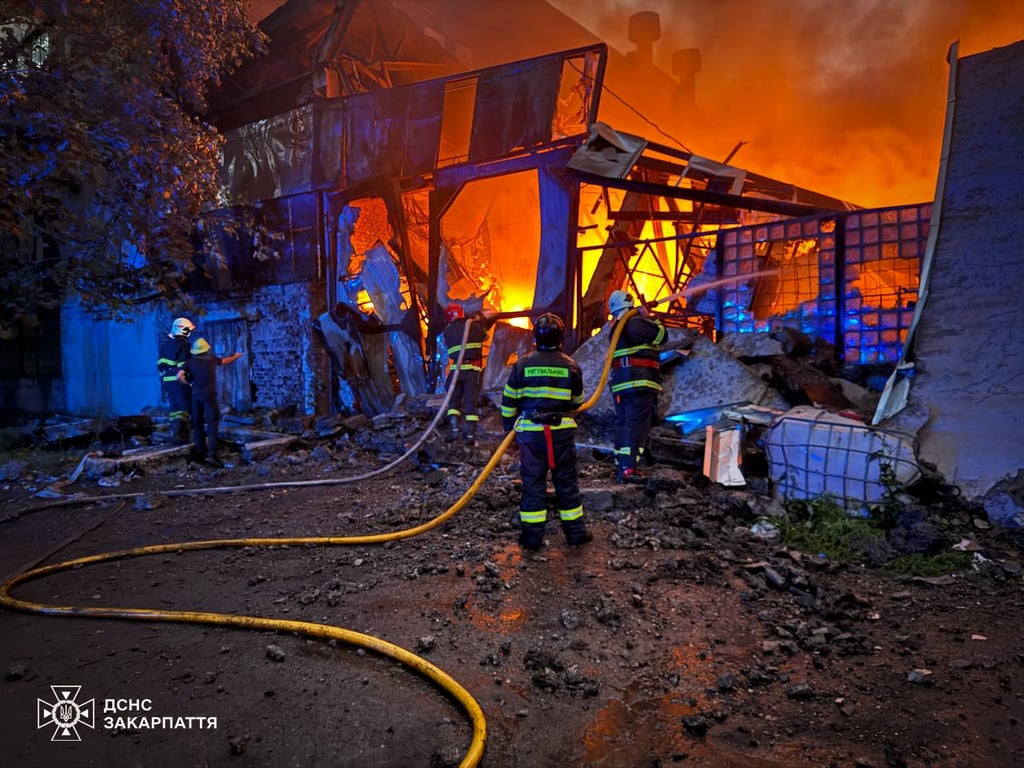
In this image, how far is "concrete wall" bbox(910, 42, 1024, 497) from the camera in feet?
14.9

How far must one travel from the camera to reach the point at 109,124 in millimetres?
5336

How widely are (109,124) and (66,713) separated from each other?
5.12 meters

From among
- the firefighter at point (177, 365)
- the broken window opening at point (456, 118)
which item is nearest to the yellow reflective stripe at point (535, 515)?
the firefighter at point (177, 365)

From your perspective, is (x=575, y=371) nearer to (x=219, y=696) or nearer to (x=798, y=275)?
(x=219, y=696)

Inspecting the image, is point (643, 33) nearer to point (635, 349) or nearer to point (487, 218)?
point (487, 218)

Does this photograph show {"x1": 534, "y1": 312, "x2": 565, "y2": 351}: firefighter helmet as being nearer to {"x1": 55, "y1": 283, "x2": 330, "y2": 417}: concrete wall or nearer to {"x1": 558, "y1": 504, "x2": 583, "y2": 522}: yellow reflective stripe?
{"x1": 558, "y1": 504, "x2": 583, "y2": 522}: yellow reflective stripe

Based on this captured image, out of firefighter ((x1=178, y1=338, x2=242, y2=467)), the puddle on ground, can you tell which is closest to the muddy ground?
the puddle on ground

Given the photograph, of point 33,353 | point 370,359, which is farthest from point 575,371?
point 33,353

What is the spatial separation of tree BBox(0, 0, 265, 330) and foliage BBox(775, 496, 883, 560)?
6.46 metres

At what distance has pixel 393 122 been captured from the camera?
10.7m

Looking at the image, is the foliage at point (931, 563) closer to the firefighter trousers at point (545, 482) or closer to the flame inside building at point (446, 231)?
the firefighter trousers at point (545, 482)

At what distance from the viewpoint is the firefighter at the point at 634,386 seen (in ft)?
18.9

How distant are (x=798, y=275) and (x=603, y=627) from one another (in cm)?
652

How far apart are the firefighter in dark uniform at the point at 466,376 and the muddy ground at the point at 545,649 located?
3.01m
